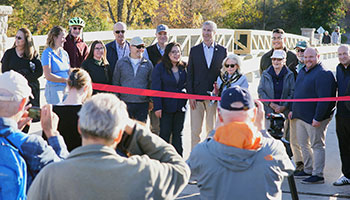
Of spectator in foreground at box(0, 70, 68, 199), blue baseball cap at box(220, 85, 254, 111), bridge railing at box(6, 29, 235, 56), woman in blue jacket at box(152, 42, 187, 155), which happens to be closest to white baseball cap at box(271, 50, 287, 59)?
woman in blue jacket at box(152, 42, 187, 155)

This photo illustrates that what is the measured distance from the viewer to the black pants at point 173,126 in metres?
7.18

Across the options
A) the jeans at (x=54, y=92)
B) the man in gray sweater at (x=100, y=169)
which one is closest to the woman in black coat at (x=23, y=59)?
the jeans at (x=54, y=92)

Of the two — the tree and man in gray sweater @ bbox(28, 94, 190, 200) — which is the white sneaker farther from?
the tree

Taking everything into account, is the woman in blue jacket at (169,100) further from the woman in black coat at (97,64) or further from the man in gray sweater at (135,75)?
the woman in black coat at (97,64)

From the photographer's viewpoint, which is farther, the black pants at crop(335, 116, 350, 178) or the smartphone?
the black pants at crop(335, 116, 350, 178)

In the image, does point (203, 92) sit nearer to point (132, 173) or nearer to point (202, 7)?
point (132, 173)

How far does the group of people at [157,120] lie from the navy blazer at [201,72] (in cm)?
2

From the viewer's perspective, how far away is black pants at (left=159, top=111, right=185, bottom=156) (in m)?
7.18

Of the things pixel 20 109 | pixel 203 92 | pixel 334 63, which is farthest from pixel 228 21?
pixel 20 109

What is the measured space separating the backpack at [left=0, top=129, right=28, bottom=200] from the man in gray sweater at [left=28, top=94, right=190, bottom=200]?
460 millimetres

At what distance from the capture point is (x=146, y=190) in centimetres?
262

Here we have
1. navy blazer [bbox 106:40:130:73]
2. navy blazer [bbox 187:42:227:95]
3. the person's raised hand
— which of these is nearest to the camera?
the person's raised hand

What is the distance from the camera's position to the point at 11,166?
9.93ft

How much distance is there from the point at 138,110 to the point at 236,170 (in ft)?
14.6
